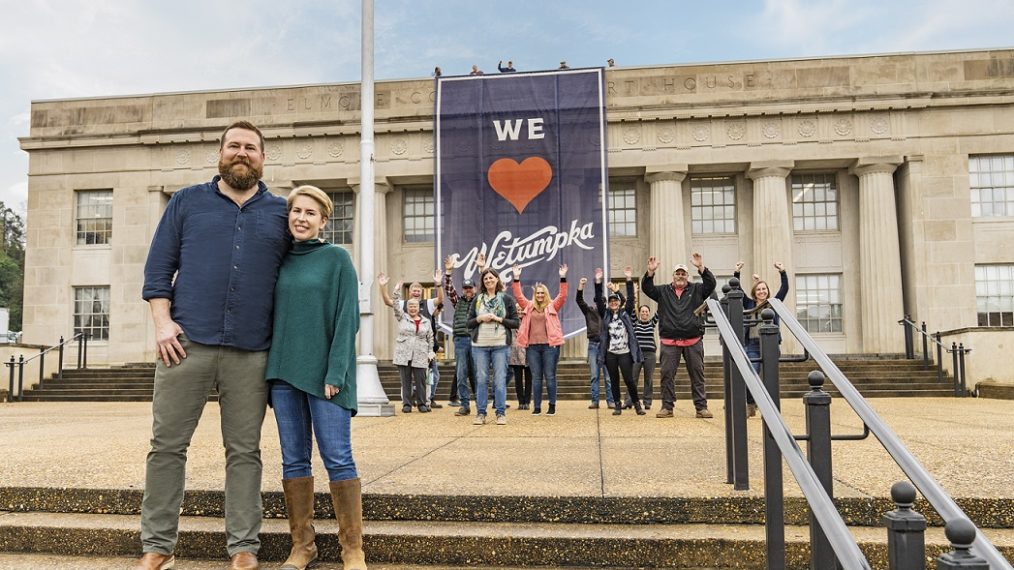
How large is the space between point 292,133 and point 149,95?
18.1 ft

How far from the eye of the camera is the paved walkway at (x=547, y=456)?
170 inches

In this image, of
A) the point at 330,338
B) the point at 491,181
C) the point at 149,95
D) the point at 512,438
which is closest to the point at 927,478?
the point at 330,338

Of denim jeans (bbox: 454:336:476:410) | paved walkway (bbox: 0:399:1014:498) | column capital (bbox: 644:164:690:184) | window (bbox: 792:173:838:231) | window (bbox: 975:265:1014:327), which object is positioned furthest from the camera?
window (bbox: 792:173:838:231)

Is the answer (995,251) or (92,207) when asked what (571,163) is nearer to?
(995,251)

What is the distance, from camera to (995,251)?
22.4 meters

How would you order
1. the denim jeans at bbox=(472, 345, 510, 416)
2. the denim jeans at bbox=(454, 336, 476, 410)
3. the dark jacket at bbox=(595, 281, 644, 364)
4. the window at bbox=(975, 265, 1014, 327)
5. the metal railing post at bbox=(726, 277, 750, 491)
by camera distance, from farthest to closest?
the window at bbox=(975, 265, 1014, 327)
the denim jeans at bbox=(454, 336, 476, 410)
the dark jacket at bbox=(595, 281, 644, 364)
the denim jeans at bbox=(472, 345, 510, 416)
the metal railing post at bbox=(726, 277, 750, 491)

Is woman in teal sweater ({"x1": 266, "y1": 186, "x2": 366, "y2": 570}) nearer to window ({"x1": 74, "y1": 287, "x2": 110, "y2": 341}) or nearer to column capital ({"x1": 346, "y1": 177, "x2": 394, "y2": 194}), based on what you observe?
column capital ({"x1": 346, "y1": 177, "x2": 394, "y2": 194})

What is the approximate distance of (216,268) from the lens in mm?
3488

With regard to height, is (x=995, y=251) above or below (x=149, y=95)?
below

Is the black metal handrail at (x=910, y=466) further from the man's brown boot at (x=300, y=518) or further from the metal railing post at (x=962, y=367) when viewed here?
the metal railing post at (x=962, y=367)

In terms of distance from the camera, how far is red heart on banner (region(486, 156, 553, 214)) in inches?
829

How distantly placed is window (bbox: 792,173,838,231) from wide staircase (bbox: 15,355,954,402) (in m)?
5.27

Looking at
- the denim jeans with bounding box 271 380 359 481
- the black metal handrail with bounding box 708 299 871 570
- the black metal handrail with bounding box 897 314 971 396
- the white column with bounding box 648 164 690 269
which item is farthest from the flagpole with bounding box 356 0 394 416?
the white column with bounding box 648 164 690 269

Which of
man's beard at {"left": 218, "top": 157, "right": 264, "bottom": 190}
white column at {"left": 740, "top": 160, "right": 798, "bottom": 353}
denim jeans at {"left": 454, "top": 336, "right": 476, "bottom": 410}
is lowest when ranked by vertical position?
denim jeans at {"left": 454, "top": 336, "right": 476, "bottom": 410}
